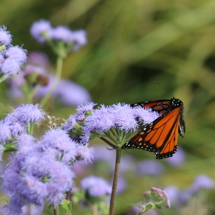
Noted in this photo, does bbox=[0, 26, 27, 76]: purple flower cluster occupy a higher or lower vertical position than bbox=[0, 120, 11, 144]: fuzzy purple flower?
higher

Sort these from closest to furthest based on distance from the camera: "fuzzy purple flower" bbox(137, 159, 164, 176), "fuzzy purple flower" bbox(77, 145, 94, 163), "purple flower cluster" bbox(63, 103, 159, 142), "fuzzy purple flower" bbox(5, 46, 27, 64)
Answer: "fuzzy purple flower" bbox(77, 145, 94, 163) → "purple flower cluster" bbox(63, 103, 159, 142) → "fuzzy purple flower" bbox(5, 46, 27, 64) → "fuzzy purple flower" bbox(137, 159, 164, 176)

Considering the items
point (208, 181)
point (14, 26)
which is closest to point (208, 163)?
point (208, 181)

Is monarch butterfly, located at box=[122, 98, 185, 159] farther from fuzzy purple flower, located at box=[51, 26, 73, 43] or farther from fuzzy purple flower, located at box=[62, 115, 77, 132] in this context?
fuzzy purple flower, located at box=[51, 26, 73, 43]

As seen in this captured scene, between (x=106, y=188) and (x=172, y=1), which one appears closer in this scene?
(x=106, y=188)

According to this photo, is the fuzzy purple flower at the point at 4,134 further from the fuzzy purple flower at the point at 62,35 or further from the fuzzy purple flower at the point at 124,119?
the fuzzy purple flower at the point at 62,35

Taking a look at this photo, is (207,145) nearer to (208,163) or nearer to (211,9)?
(208,163)

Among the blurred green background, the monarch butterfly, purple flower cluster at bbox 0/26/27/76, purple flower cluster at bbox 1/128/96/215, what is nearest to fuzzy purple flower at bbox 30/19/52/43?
purple flower cluster at bbox 0/26/27/76
